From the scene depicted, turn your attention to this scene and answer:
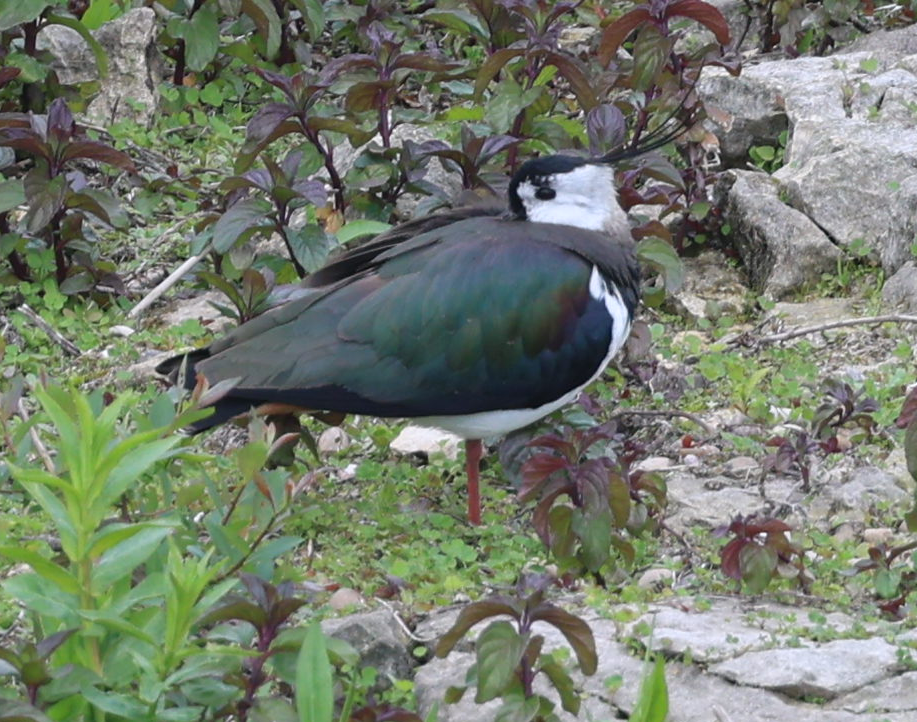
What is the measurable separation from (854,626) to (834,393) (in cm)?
149

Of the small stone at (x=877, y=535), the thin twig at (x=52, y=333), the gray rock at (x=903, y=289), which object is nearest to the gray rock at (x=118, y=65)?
the thin twig at (x=52, y=333)

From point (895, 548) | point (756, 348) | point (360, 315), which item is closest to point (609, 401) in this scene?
point (756, 348)

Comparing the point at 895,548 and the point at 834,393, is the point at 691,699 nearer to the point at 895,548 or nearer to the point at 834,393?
the point at 895,548

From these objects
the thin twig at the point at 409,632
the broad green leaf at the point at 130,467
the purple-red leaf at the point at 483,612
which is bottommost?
the thin twig at the point at 409,632

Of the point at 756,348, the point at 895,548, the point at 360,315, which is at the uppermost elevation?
the point at 360,315

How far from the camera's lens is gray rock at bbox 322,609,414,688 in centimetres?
380

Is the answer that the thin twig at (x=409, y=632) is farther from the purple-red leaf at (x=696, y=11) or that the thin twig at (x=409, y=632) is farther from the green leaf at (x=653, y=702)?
the purple-red leaf at (x=696, y=11)

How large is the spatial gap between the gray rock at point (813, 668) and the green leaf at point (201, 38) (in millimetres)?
4730

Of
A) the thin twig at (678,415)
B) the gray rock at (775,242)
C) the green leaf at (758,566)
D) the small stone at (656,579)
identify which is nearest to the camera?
the green leaf at (758,566)

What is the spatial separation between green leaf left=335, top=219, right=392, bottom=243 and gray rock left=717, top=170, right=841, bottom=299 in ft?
5.31

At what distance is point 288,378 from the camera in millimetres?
4785

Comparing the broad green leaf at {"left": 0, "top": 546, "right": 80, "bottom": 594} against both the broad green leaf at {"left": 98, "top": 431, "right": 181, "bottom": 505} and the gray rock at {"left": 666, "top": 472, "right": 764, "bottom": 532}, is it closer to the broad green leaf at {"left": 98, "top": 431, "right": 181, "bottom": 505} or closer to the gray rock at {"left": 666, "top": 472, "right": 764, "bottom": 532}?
the broad green leaf at {"left": 98, "top": 431, "right": 181, "bottom": 505}

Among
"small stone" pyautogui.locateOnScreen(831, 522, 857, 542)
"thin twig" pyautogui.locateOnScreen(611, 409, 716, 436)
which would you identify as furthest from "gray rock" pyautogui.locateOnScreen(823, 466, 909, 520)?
"thin twig" pyautogui.locateOnScreen(611, 409, 716, 436)

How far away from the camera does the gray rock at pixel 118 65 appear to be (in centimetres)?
750
